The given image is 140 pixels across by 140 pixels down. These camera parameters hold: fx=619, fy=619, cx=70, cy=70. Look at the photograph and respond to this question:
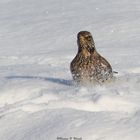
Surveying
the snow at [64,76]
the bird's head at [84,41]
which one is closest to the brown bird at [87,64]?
the bird's head at [84,41]

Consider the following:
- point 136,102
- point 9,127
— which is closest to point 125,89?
point 136,102

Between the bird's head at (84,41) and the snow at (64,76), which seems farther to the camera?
the bird's head at (84,41)

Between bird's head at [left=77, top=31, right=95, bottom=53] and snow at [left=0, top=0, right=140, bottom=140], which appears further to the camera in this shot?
bird's head at [left=77, top=31, right=95, bottom=53]

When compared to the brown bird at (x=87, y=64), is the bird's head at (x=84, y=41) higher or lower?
higher

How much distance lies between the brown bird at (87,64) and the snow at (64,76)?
12 cm

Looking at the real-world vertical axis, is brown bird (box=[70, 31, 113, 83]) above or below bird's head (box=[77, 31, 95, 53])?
below

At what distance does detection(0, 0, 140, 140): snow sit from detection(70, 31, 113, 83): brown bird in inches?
4.9

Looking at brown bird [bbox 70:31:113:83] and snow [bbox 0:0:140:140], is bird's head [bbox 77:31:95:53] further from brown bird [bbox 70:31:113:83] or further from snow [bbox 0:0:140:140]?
snow [bbox 0:0:140:140]

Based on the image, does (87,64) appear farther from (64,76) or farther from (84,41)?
(64,76)

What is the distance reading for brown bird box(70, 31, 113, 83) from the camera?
5.64m

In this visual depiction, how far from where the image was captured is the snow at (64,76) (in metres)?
4.07

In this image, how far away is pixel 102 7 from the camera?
48.8 feet

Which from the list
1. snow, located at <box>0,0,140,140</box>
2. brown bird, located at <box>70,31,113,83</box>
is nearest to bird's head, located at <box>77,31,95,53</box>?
brown bird, located at <box>70,31,113,83</box>

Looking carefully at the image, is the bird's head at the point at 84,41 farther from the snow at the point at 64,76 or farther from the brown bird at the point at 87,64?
the snow at the point at 64,76
